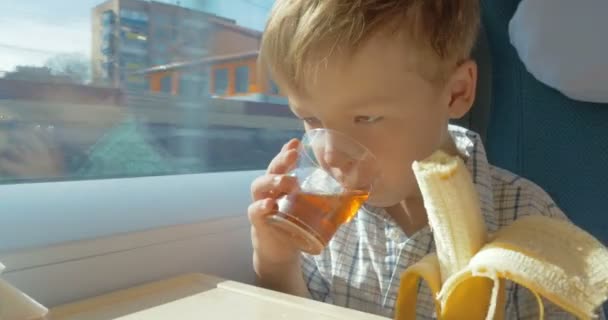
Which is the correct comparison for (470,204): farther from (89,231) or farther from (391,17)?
(89,231)

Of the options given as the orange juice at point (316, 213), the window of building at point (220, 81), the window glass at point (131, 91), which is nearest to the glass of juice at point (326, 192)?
the orange juice at point (316, 213)

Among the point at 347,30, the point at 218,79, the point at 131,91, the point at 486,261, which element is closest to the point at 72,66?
the point at 131,91

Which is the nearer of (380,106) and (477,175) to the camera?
(380,106)

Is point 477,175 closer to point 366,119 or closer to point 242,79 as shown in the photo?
point 366,119

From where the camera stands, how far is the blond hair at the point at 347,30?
2.85ft

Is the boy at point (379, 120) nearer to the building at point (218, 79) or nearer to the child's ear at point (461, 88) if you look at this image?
the child's ear at point (461, 88)

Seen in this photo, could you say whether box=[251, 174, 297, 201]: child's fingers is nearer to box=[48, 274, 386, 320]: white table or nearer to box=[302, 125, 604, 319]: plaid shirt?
box=[48, 274, 386, 320]: white table

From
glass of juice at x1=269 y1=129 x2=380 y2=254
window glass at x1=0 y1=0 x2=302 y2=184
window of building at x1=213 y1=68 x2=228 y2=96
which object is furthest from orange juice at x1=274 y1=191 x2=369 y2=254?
window of building at x1=213 y1=68 x2=228 y2=96

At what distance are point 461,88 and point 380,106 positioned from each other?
0.22 meters

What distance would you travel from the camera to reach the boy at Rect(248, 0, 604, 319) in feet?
2.85

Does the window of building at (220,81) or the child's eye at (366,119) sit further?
the window of building at (220,81)

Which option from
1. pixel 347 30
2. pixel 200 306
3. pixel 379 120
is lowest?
pixel 200 306

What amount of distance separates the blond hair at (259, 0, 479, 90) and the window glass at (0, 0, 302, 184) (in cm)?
26

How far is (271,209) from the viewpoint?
0.80 meters
